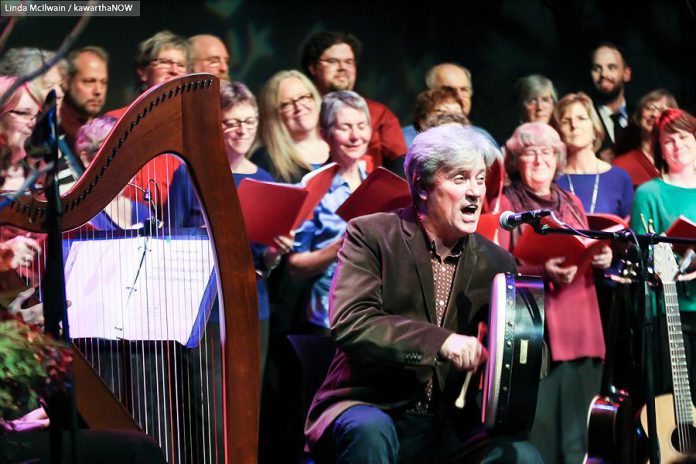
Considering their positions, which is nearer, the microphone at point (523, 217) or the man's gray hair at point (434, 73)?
the microphone at point (523, 217)

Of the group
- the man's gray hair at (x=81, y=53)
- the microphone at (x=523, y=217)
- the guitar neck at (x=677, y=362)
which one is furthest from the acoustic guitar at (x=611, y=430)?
the man's gray hair at (x=81, y=53)

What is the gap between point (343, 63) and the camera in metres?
5.52

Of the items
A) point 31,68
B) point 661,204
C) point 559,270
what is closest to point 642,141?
point 661,204

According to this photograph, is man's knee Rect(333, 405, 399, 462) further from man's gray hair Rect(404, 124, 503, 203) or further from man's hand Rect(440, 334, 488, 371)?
man's gray hair Rect(404, 124, 503, 203)

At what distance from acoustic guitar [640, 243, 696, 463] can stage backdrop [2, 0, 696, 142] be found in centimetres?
236

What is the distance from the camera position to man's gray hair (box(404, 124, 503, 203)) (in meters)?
3.26

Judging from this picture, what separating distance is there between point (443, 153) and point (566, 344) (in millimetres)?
1508

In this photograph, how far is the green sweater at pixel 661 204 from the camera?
4.73 metres

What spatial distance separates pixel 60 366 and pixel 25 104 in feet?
6.56

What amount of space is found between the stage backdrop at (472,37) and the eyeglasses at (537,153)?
1.37m

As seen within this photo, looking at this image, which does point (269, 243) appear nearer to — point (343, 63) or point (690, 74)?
point (343, 63)

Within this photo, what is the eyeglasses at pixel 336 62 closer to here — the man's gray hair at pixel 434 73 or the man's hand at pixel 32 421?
the man's gray hair at pixel 434 73

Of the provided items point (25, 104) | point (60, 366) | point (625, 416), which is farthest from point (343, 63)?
point (60, 366)

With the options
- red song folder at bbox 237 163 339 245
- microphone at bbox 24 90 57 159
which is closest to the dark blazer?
red song folder at bbox 237 163 339 245
